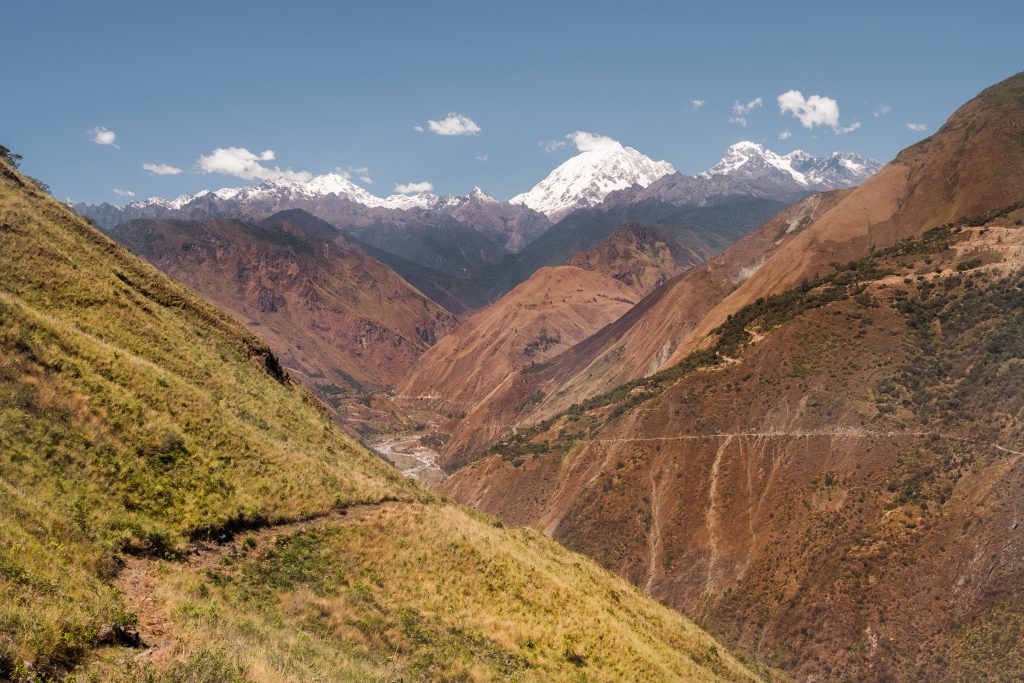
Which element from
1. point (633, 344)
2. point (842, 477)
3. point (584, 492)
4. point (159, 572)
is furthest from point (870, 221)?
point (159, 572)

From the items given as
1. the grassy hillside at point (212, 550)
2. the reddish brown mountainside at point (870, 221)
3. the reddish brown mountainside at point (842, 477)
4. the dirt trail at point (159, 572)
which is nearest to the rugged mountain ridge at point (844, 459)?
the reddish brown mountainside at point (842, 477)

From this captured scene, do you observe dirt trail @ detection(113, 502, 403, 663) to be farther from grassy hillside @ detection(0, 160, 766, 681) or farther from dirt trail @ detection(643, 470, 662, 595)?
dirt trail @ detection(643, 470, 662, 595)

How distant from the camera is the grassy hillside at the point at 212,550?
11664 mm

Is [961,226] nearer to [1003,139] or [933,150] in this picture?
[1003,139]

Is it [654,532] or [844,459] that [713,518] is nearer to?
[654,532]

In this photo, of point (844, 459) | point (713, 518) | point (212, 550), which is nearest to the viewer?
point (212, 550)

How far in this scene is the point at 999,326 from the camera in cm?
5531

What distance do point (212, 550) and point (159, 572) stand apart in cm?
306

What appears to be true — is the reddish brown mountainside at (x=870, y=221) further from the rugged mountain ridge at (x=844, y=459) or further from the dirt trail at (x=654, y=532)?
the dirt trail at (x=654, y=532)

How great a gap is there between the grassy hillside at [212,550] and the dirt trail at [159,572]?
0.06m

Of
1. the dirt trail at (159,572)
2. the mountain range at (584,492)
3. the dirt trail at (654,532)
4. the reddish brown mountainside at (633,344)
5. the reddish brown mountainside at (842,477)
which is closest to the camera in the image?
the dirt trail at (159,572)

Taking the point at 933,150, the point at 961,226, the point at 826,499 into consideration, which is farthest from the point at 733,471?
the point at 933,150

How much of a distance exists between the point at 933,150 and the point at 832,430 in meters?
76.9

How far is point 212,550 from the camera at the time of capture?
17922 millimetres
